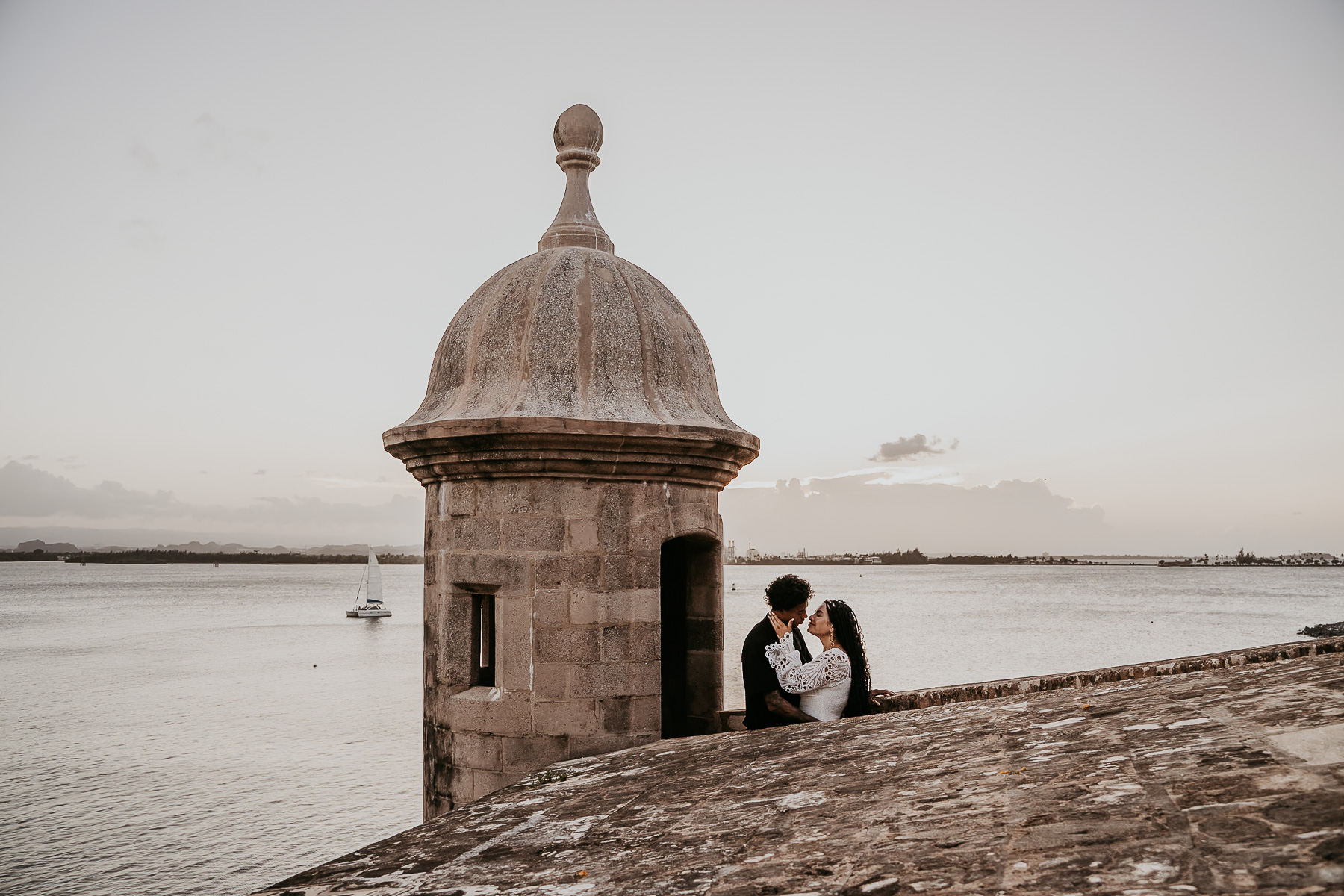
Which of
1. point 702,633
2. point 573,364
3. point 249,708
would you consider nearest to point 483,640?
point 702,633

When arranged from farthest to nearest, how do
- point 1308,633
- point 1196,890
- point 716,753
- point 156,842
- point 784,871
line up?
1. point 1308,633
2. point 156,842
3. point 716,753
4. point 784,871
5. point 1196,890

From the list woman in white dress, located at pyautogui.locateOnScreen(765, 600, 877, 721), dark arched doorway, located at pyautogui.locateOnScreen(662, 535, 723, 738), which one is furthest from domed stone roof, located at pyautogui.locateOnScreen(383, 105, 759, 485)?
woman in white dress, located at pyautogui.locateOnScreen(765, 600, 877, 721)

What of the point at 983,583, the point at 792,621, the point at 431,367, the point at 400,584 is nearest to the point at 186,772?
the point at 431,367

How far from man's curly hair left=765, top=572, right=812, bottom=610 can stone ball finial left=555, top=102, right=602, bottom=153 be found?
10.7 feet

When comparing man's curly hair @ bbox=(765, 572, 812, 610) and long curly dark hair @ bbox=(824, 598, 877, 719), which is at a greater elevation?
man's curly hair @ bbox=(765, 572, 812, 610)

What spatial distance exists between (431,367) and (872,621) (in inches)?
2335

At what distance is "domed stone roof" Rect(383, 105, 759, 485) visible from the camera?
4539 mm

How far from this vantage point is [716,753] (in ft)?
10.4

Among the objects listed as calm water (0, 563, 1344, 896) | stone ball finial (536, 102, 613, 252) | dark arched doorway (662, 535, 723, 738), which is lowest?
calm water (0, 563, 1344, 896)

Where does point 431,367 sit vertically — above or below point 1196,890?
above

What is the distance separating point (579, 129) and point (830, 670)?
3.74 metres

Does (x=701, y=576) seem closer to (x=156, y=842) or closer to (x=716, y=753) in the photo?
(x=716, y=753)

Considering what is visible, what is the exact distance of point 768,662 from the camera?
3973 millimetres

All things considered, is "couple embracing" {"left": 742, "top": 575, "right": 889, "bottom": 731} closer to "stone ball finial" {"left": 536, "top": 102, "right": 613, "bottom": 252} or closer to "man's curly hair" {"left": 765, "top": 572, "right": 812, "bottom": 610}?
"man's curly hair" {"left": 765, "top": 572, "right": 812, "bottom": 610}
